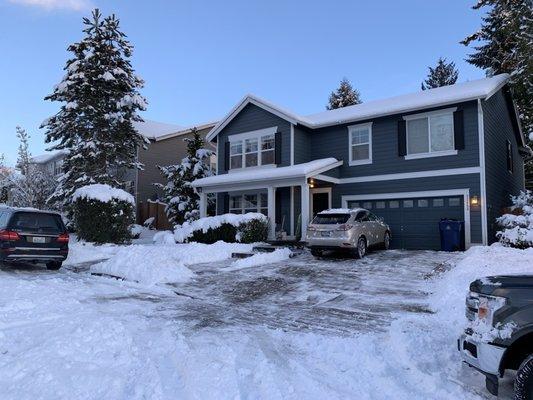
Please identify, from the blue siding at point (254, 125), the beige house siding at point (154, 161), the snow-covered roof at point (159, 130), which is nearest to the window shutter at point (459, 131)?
the blue siding at point (254, 125)

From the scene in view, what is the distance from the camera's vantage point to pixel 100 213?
18.6 m

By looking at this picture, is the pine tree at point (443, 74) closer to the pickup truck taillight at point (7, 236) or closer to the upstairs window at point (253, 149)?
the upstairs window at point (253, 149)

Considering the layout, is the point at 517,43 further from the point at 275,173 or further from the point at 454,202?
the point at 275,173

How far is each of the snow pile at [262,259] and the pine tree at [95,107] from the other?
13708mm

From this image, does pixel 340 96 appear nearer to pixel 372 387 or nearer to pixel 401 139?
pixel 401 139

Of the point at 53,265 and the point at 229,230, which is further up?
the point at 229,230

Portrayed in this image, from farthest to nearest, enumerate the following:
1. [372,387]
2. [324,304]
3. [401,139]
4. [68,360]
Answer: [401,139], [324,304], [68,360], [372,387]

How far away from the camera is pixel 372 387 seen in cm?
441

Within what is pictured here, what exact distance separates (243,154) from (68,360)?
1811 cm

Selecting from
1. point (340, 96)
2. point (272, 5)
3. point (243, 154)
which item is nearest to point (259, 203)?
point (243, 154)

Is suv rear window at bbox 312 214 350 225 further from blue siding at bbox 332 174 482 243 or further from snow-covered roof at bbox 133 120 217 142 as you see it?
snow-covered roof at bbox 133 120 217 142

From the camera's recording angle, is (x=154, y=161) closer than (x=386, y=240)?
No

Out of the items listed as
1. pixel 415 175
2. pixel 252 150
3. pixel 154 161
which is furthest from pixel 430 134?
pixel 154 161

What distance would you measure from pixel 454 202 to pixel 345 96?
1294 inches
